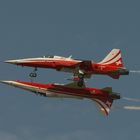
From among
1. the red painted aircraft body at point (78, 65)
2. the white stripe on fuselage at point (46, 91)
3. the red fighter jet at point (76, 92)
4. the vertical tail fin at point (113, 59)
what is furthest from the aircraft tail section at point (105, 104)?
the vertical tail fin at point (113, 59)

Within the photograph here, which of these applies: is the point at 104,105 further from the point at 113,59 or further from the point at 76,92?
the point at 113,59

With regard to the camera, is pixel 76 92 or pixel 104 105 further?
pixel 104 105

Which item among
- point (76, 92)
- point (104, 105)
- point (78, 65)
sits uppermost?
point (78, 65)

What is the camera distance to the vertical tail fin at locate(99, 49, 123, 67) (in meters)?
104

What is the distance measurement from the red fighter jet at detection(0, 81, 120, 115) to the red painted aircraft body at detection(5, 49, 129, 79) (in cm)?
306

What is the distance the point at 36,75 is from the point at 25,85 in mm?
7208

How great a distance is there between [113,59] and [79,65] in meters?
7.05

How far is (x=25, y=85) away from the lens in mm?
106688

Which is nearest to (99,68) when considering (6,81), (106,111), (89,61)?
(89,61)

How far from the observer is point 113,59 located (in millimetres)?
104625

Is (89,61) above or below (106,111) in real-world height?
above

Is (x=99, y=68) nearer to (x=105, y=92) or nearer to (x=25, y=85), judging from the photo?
(x=105, y=92)

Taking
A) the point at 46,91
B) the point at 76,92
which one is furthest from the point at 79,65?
the point at 46,91

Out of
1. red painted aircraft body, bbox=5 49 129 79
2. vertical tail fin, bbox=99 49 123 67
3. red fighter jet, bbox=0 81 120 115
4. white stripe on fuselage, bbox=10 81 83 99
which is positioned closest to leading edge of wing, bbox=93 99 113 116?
red fighter jet, bbox=0 81 120 115
